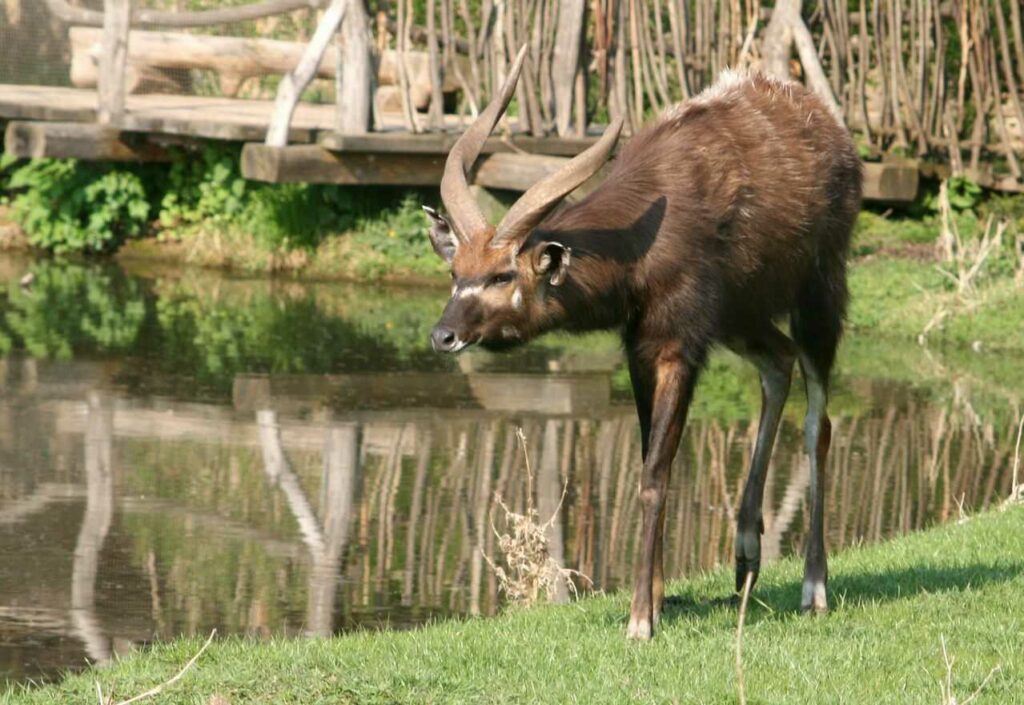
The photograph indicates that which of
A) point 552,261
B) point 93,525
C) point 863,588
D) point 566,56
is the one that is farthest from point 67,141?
point 552,261

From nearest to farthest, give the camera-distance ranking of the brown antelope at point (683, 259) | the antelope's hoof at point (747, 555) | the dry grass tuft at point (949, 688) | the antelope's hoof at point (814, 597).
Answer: the dry grass tuft at point (949, 688) < the brown antelope at point (683, 259) < the antelope's hoof at point (814, 597) < the antelope's hoof at point (747, 555)

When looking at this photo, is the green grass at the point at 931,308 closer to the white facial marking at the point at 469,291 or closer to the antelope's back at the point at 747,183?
the antelope's back at the point at 747,183

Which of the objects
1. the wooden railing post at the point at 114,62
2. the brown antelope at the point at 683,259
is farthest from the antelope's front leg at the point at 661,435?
the wooden railing post at the point at 114,62

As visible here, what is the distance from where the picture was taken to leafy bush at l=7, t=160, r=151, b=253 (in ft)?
70.0

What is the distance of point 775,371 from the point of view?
813 cm

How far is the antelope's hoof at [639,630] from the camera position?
23.2 ft

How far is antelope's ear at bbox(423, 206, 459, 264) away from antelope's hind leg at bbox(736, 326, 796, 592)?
65.3 inches

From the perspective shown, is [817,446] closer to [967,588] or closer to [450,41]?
[967,588]

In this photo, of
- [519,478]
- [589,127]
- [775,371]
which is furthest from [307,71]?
[775,371]

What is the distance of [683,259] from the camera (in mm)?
7324

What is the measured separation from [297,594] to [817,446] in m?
2.74

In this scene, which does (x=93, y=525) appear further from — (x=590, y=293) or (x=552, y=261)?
(x=552, y=261)

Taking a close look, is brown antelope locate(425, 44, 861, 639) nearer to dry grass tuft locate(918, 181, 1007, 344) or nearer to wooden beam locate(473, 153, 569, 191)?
dry grass tuft locate(918, 181, 1007, 344)

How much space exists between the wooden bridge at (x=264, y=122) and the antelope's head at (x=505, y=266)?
1037 cm
